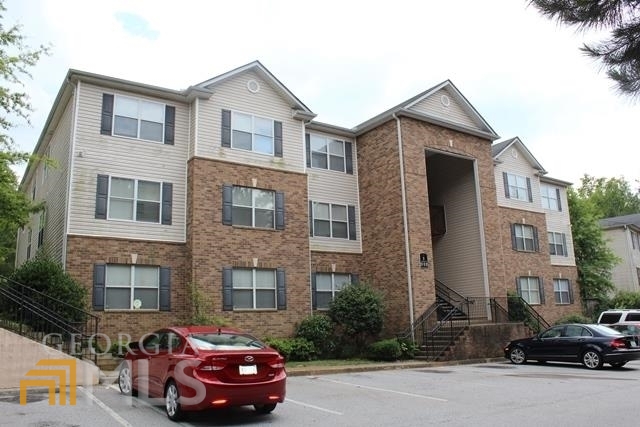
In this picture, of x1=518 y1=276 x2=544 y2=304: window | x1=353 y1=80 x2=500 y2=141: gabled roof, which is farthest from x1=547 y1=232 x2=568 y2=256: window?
x1=353 y1=80 x2=500 y2=141: gabled roof

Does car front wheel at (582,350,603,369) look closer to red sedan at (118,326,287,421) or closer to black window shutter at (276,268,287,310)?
black window shutter at (276,268,287,310)

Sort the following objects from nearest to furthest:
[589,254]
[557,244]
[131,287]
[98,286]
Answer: [98,286]
[131,287]
[557,244]
[589,254]

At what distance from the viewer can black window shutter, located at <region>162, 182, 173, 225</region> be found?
18.9 m

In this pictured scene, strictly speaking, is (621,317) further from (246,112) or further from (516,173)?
(246,112)

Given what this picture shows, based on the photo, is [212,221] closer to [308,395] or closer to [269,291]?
[269,291]

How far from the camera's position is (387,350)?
61.4 feet

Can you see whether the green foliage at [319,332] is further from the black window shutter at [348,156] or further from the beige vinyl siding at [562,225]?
the beige vinyl siding at [562,225]

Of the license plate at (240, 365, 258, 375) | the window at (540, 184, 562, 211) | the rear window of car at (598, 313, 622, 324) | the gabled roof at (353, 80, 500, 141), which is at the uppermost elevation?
the gabled roof at (353, 80, 500, 141)

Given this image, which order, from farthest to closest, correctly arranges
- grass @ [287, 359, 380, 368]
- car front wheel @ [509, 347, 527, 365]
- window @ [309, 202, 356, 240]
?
1. window @ [309, 202, 356, 240]
2. car front wheel @ [509, 347, 527, 365]
3. grass @ [287, 359, 380, 368]

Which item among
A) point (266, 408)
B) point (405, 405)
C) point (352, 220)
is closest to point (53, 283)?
point (266, 408)

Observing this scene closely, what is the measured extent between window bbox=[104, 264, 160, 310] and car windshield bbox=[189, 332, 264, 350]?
30.1 ft

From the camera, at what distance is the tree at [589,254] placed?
3328cm

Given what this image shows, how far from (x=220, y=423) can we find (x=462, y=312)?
16.9m

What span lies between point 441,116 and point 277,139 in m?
7.69
